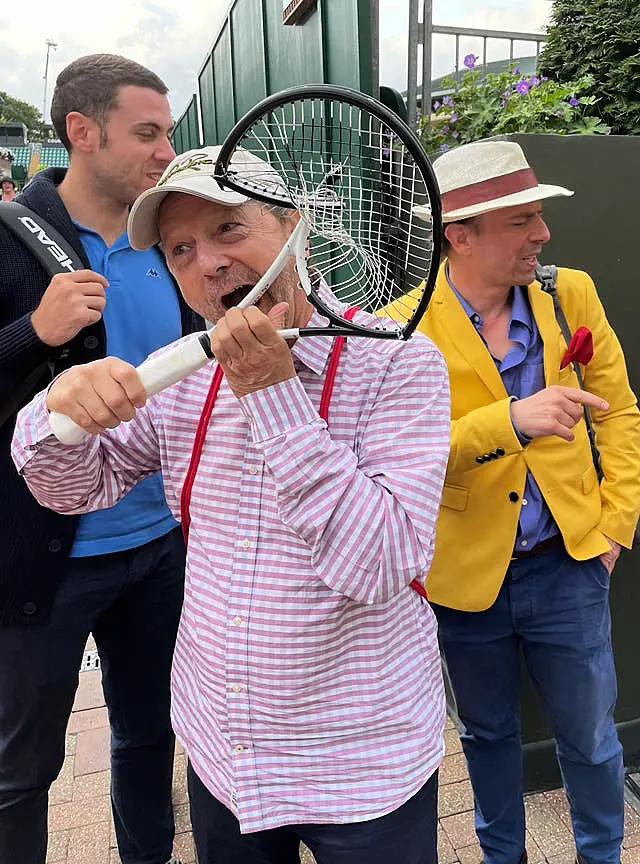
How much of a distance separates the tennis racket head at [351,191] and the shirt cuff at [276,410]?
17 cm

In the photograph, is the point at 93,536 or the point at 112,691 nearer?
the point at 93,536

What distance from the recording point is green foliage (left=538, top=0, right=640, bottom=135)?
353 centimetres

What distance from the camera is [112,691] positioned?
2146 mm

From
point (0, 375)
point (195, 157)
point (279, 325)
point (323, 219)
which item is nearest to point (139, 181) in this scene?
point (0, 375)

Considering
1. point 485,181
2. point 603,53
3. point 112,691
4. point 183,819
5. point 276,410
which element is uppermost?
point 603,53

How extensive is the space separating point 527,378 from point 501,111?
5.20 feet

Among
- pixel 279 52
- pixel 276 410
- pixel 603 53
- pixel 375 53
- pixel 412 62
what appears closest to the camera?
pixel 276 410

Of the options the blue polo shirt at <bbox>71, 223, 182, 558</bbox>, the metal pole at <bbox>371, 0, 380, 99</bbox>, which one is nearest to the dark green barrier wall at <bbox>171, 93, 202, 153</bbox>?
the metal pole at <bbox>371, 0, 380, 99</bbox>

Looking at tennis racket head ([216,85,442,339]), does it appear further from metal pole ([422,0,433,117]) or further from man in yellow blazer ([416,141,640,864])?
metal pole ([422,0,433,117])

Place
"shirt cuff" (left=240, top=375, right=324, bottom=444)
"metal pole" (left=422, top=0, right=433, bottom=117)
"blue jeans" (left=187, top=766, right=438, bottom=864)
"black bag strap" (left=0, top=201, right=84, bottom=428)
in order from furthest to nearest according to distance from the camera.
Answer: "metal pole" (left=422, top=0, right=433, bottom=117) → "black bag strap" (left=0, top=201, right=84, bottom=428) → "blue jeans" (left=187, top=766, right=438, bottom=864) → "shirt cuff" (left=240, top=375, right=324, bottom=444)

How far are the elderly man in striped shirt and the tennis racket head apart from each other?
2.6 inches

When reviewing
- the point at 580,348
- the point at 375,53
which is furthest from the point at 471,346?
the point at 375,53

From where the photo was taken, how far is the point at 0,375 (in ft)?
5.52

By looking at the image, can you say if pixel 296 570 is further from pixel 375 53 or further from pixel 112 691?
pixel 375 53
